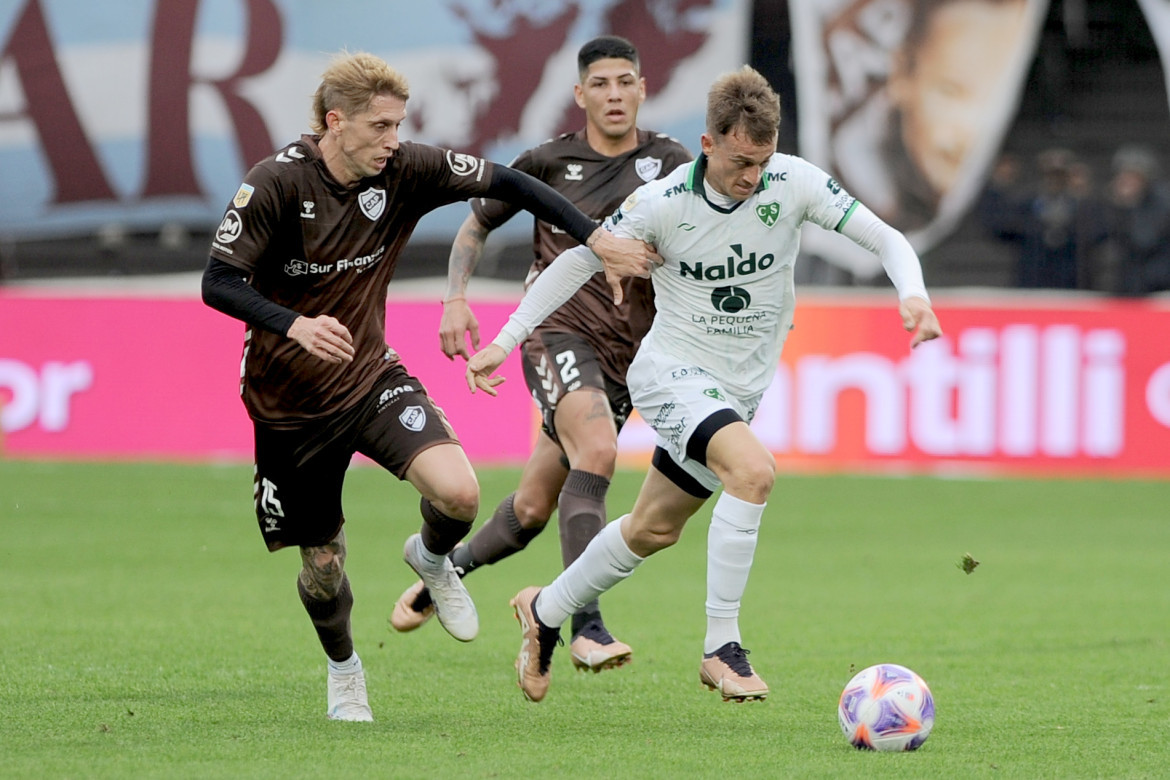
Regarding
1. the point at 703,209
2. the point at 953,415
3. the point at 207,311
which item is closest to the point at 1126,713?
the point at 703,209

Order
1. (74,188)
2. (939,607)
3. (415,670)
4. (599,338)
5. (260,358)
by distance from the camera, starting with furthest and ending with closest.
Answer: (74,188) < (939,607) < (599,338) < (415,670) < (260,358)

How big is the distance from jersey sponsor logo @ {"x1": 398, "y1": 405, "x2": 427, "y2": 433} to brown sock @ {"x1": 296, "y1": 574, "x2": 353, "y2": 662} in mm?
Result: 622

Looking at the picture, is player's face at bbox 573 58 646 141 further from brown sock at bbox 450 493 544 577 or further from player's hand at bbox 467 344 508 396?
player's hand at bbox 467 344 508 396

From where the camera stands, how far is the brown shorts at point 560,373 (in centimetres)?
795

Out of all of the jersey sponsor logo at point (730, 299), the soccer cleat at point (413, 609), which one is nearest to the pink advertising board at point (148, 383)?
the soccer cleat at point (413, 609)

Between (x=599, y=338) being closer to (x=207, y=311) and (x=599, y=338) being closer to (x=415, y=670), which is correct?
(x=415, y=670)

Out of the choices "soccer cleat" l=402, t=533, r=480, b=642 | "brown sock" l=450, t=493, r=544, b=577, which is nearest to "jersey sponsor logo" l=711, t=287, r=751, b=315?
"soccer cleat" l=402, t=533, r=480, b=642

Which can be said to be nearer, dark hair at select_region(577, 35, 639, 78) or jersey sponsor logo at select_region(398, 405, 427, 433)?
jersey sponsor logo at select_region(398, 405, 427, 433)

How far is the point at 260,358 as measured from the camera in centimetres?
639

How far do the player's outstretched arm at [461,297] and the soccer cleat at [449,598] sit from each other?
0.78 metres

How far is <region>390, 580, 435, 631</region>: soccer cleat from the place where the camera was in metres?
7.93

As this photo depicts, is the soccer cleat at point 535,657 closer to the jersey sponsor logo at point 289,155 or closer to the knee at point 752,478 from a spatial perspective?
the knee at point 752,478

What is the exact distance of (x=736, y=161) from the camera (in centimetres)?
638

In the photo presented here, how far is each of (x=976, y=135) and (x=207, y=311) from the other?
335 inches
